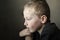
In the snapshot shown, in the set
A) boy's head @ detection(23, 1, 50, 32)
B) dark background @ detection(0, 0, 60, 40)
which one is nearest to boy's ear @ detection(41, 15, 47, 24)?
boy's head @ detection(23, 1, 50, 32)

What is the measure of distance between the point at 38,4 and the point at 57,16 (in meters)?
0.41

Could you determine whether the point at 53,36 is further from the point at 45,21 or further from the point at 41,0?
the point at 41,0

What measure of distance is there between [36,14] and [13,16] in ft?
1.25

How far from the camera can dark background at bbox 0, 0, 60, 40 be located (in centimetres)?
133

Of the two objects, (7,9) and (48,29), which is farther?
(7,9)

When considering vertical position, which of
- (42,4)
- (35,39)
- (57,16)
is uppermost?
(42,4)

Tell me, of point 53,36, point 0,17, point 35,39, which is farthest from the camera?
point 0,17

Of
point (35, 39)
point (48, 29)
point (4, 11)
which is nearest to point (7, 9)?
point (4, 11)

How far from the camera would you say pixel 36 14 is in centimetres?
101

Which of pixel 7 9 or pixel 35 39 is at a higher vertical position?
pixel 7 9

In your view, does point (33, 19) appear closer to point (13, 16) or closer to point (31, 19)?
point (31, 19)

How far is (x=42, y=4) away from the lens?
40.1 inches

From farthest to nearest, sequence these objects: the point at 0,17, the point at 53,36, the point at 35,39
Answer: the point at 0,17 < the point at 35,39 < the point at 53,36

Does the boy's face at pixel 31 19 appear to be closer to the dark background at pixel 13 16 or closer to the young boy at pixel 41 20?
the young boy at pixel 41 20
